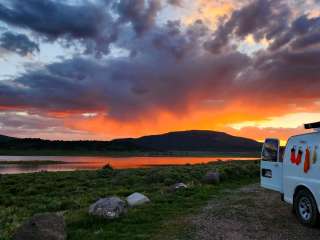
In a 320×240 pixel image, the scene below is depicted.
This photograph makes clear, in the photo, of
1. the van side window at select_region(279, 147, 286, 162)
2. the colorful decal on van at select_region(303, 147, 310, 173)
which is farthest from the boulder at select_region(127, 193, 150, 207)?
the colorful decal on van at select_region(303, 147, 310, 173)

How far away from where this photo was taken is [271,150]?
38.7ft

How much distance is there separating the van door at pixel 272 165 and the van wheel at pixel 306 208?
102 centimetres

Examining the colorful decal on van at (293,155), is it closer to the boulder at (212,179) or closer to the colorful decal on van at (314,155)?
the colorful decal on van at (314,155)

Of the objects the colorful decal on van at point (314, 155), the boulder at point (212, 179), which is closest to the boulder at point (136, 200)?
the colorful decal on van at point (314, 155)

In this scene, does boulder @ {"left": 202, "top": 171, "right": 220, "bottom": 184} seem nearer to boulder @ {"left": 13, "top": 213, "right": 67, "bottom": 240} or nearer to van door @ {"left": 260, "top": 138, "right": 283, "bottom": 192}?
van door @ {"left": 260, "top": 138, "right": 283, "bottom": 192}

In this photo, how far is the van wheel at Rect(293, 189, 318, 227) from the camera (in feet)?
32.1

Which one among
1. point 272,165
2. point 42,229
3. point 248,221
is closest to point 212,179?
point 272,165

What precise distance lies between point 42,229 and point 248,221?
19.4 ft

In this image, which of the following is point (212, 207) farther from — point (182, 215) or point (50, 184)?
point (50, 184)

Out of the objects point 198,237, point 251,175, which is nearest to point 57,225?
point 198,237

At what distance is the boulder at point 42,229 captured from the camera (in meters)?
8.42

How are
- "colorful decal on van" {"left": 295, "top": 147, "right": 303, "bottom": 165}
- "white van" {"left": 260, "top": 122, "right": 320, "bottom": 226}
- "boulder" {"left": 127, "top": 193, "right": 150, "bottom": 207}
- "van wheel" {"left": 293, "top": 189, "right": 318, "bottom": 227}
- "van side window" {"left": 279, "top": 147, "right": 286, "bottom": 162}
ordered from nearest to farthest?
"white van" {"left": 260, "top": 122, "right": 320, "bottom": 226} < "van wheel" {"left": 293, "top": 189, "right": 318, "bottom": 227} < "colorful decal on van" {"left": 295, "top": 147, "right": 303, "bottom": 165} < "van side window" {"left": 279, "top": 147, "right": 286, "bottom": 162} < "boulder" {"left": 127, "top": 193, "right": 150, "bottom": 207}

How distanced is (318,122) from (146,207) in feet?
21.7

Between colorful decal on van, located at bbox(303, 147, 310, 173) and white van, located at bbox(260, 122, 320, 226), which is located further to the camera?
colorful decal on van, located at bbox(303, 147, 310, 173)
